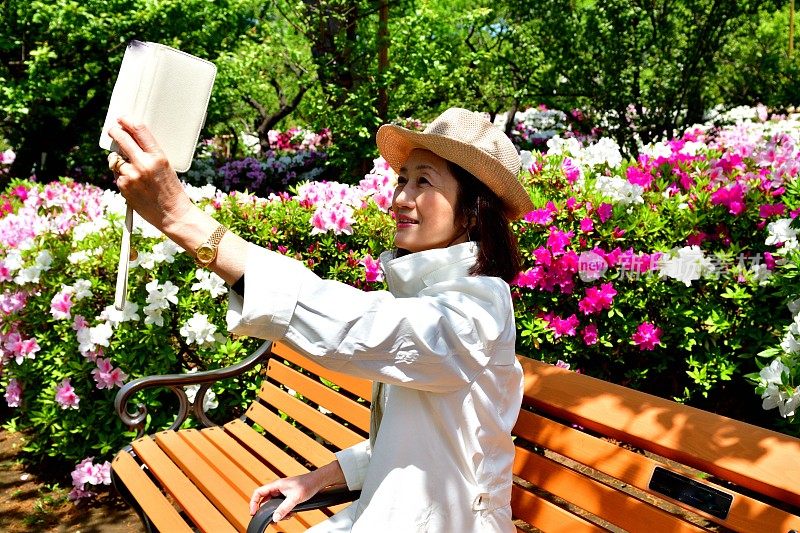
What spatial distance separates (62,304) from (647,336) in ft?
9.99

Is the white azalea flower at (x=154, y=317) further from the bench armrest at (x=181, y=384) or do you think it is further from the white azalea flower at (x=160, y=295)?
the bench armrest at (x=181, y=384)

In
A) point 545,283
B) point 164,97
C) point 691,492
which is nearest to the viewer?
point 164,97

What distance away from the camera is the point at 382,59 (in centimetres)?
729

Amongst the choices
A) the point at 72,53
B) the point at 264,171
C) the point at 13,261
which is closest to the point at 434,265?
the point at 13,261

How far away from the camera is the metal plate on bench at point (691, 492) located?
1.68m

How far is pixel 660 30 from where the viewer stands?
27.8ft

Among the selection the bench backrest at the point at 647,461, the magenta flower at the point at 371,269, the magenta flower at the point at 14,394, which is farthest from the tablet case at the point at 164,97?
the magenta flower at the point at 14,394

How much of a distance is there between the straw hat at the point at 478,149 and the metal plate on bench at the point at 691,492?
79 cm

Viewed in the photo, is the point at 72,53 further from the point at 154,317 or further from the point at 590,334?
the point at 590,334

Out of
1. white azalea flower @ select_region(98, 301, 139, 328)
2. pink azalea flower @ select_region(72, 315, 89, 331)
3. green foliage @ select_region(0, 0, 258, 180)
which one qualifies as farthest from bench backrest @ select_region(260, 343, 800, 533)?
green foliage @ select_region(0, 0, 258, 180)

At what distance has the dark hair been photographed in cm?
202

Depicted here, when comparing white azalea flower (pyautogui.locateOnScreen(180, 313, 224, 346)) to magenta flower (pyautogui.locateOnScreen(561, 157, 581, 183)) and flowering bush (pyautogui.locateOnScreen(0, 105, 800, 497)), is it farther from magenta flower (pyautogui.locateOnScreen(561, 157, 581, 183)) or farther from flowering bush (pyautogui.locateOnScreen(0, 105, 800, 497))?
magenta flower (pyautogui.locateOnScreen(561, 157, 581, 183))

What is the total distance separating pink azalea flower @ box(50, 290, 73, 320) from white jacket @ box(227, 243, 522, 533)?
2.59 meters

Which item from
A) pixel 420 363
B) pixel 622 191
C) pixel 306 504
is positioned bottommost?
pixel 306 504
